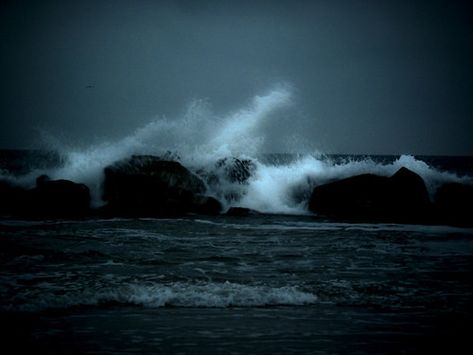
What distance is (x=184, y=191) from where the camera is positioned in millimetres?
17984

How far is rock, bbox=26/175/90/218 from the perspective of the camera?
1670 centimetres

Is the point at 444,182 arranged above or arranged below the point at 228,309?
above

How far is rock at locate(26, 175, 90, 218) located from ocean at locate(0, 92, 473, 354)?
11.1 ft

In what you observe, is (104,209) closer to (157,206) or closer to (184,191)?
(157,206)

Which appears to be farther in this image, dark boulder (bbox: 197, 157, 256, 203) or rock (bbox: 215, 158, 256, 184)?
rock (bbox: 215, 158, 256, 184)

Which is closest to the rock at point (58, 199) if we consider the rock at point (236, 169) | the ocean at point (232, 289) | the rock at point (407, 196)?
the ocean at point (232, 289)

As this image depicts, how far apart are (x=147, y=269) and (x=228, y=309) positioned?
2.42 m

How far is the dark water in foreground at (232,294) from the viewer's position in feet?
15.5

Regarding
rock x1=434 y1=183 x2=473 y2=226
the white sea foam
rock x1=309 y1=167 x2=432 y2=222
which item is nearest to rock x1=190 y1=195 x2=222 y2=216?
rock x1=309 y1=167 x2=432 y2=222

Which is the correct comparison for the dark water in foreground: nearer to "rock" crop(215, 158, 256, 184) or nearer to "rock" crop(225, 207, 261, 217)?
"rock" crop(225, 207, 261, 217)

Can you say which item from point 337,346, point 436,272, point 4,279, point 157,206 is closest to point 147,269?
point 4,279

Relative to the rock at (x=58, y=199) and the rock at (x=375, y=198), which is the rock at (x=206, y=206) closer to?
the rock at (x=375, y=198)

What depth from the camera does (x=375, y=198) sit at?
17.5 m

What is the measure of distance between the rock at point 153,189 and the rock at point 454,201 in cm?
882
